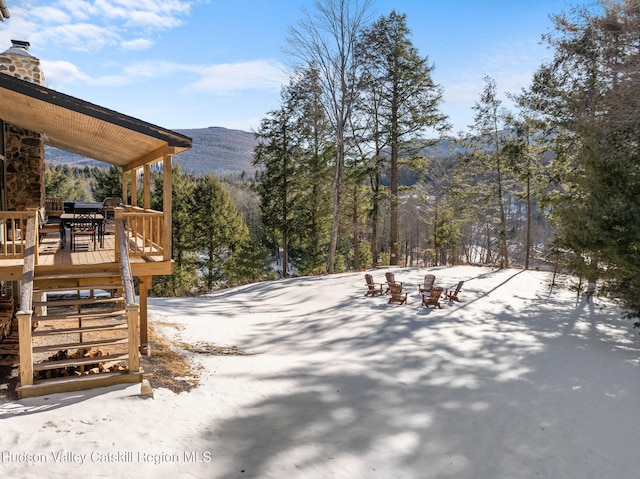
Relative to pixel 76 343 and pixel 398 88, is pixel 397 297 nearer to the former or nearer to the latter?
pixel 76 343

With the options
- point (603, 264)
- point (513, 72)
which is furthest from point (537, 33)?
point (603, 264)

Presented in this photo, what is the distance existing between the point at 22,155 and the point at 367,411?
10613mm

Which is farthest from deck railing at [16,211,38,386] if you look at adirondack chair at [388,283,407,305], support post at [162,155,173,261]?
adirondack chair at [388,283,407,305]

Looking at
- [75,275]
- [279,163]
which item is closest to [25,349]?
[75,275]

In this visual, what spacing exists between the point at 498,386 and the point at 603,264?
5919mm

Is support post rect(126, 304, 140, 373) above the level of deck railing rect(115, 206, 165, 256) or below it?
below

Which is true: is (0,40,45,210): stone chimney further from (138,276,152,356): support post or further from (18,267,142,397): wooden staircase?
(138,276,152,356): support post

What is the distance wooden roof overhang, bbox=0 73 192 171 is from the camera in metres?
6.04

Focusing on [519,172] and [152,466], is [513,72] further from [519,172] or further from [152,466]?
[152,466]

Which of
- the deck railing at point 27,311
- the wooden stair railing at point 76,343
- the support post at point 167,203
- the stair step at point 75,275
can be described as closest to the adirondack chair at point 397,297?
the support post at point 167,203

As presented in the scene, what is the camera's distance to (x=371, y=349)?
8.31 m

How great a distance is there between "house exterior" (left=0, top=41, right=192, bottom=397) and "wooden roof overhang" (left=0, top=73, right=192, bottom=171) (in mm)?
15

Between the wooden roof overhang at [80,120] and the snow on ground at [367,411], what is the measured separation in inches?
162

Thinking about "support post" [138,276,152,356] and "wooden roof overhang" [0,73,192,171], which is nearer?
"wooden roof overhang" [0,73,192,171]
